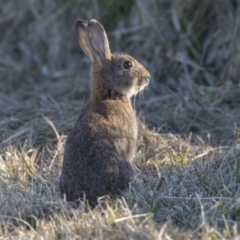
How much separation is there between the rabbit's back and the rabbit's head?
1.61 feet

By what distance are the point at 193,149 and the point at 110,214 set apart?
2182 millimetres

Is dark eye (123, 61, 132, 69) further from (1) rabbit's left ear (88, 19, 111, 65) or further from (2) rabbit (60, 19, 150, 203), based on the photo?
(1) rabbit's left ear (88, 19, 111, 65)

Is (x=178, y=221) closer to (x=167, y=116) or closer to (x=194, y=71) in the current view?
(x=167, y=116)

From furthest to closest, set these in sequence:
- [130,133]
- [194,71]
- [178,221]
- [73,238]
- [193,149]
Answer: [194,71]
[193,149]
[130,133]
[178,221]
[73,238]

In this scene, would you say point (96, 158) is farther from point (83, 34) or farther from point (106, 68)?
point (83, 34)

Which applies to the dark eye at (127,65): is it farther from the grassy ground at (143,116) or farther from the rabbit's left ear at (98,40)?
the grassy ground at (143,116)

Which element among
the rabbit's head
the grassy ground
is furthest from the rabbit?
the grassy ground

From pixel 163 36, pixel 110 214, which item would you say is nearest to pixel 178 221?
pixel 110 214

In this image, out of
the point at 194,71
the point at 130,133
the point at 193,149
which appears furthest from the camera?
the point at 194,71

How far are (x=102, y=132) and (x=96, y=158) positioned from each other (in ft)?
0.86

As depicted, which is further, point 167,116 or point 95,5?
point 95,5

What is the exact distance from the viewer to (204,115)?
8.13 m

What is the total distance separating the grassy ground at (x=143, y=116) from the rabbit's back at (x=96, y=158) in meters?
0.14

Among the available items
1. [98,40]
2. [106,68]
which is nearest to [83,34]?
[98,40]
